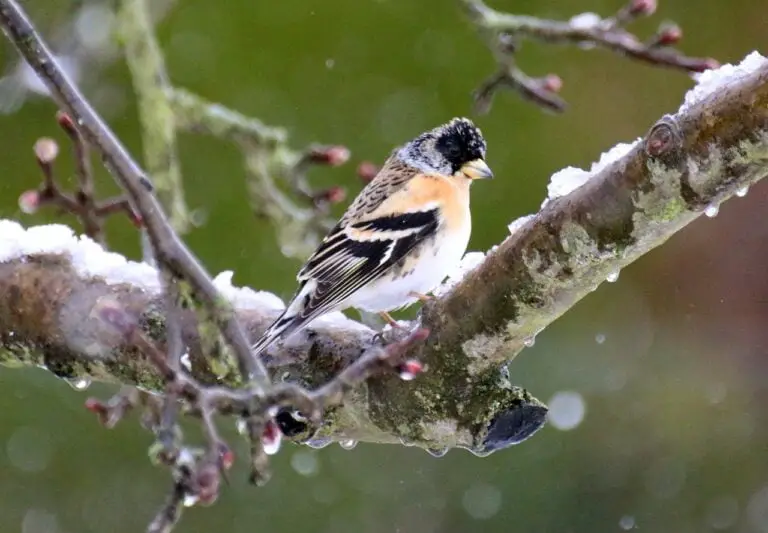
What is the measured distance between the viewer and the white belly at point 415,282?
1967mm

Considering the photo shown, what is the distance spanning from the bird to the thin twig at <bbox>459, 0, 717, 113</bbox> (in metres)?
0.16

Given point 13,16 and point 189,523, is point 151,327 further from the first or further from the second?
point 189,523

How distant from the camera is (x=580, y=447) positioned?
310 centimetres

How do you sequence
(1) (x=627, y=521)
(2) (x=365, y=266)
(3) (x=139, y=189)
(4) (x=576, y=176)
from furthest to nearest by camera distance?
(1) (x=627, y=521), (2) (x=365, y=266), (4) (x=576, y=176), (3) (x=139, y=189)

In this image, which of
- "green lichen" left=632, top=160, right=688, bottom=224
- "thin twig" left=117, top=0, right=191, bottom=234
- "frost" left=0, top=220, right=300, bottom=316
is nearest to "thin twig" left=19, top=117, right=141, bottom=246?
"frost" left=0, top=220, right=300, bottom=316

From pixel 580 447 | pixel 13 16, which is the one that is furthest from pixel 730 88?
pixel 580 447

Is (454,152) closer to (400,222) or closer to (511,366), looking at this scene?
(400,222)

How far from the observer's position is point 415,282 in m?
1.98

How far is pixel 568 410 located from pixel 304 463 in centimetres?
81

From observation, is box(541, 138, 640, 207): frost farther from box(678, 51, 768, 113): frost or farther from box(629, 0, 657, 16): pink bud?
box(629, 0, 657, 16): pink bud

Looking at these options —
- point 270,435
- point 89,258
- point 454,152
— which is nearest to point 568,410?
point 454,152

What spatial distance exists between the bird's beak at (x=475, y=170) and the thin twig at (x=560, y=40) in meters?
0.14

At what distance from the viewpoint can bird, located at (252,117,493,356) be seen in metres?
1.91

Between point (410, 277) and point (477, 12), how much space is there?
0.59m
